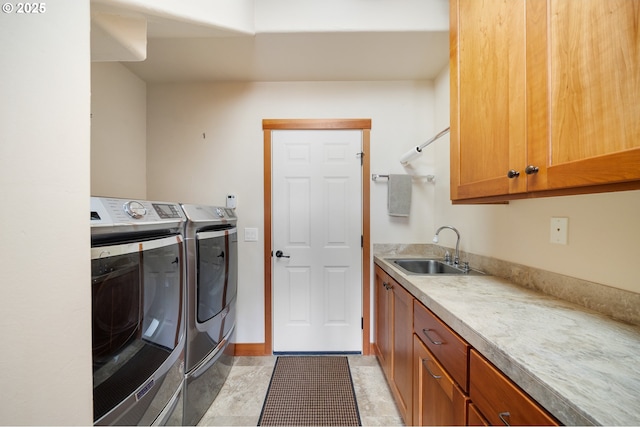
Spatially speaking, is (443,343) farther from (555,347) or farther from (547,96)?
(547,96)

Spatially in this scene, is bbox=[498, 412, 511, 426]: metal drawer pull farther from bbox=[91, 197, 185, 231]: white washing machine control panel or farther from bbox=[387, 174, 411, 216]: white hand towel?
bbox=[387, 174, 411, 216]: white hand towel

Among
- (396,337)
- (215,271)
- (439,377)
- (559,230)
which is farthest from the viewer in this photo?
(215,271)

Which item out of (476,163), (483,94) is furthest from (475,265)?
(483,94)

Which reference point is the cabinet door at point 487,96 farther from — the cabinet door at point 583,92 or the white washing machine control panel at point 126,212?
the white washing machine control panel at point 126,212

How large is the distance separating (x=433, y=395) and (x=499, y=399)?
1.45 ft

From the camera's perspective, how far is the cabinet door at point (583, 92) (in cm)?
54

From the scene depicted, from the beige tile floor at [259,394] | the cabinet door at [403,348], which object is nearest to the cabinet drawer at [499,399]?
the cabinet door at [403,348]

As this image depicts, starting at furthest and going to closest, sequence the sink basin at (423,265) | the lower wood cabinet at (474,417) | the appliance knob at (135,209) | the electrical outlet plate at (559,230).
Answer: the sink basin at (423,265) < the electrical outlet plate at (559,230) < the appliance knob at (135,209) < the lower wood cabinet at (474,417)

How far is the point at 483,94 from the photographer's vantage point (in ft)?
3.21

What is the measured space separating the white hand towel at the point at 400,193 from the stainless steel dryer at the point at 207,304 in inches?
54.6

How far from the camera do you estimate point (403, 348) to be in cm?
128

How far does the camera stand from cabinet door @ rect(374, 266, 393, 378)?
155cm

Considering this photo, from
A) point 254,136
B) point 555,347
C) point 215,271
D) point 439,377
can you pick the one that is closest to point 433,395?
point 439,377

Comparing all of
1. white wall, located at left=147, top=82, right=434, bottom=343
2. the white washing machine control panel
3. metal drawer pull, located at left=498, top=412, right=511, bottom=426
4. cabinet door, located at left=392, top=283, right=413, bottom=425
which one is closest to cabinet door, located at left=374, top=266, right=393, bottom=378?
cabinet door, located at left=392, top=283, right=413, bottom=425
